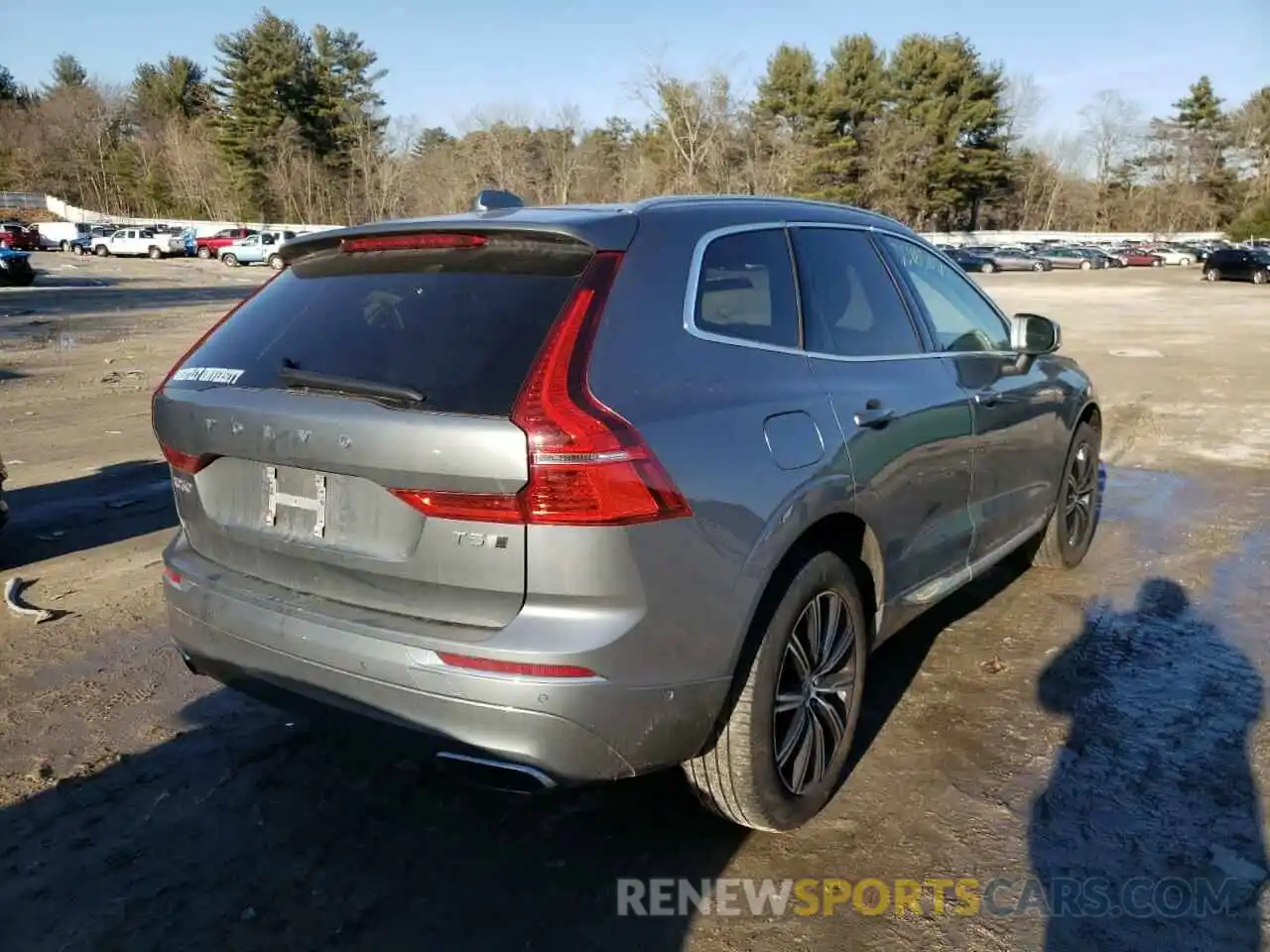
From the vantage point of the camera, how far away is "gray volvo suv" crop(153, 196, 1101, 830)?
2242 mm

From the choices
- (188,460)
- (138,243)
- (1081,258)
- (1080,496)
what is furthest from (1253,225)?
(188,460)

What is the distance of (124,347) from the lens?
51.0 ft

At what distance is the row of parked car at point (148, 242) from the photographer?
46.8 metres

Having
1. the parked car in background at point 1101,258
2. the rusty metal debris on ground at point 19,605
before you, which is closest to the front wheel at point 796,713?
the rusty metal debris on ground at point 19,605

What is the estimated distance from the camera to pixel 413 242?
9.19 feet

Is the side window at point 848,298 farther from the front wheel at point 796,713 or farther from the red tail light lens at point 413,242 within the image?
the red tail light lens at point 413,242

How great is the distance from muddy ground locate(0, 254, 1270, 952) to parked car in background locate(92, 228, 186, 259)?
5270 cm

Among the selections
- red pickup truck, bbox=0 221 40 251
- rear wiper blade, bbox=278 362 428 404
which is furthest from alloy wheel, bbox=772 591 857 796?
red pickup truck, bbox=0 221 40 251

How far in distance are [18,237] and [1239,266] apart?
5617cm

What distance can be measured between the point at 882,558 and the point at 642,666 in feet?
3.92

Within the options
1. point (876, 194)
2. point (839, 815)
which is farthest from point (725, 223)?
point (876, 194)

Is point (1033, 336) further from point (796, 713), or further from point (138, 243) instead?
point (138, 243)

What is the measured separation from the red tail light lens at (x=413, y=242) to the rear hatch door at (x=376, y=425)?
17 millimetres

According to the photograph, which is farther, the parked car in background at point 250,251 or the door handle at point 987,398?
the parked car in background at point 250,251
